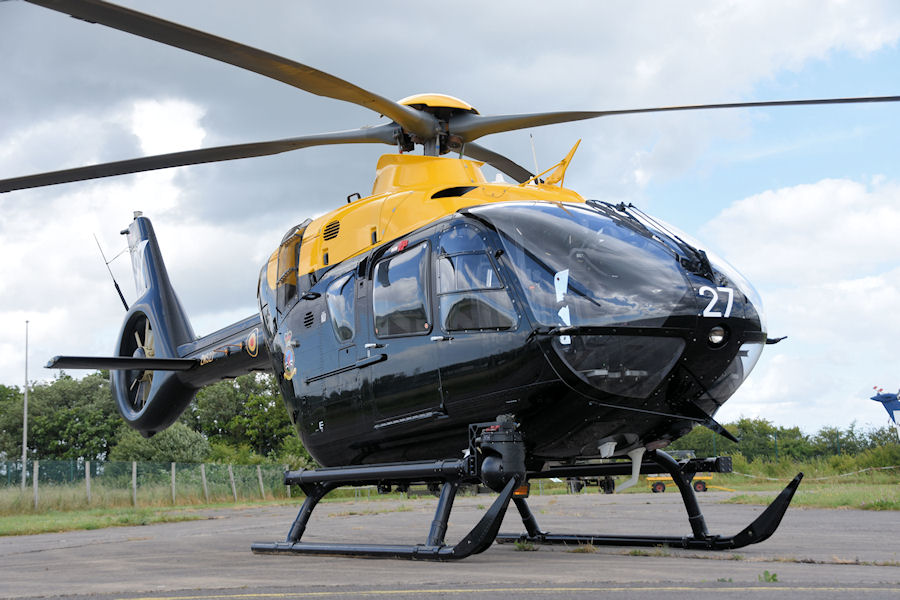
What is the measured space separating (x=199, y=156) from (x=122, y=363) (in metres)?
3.90

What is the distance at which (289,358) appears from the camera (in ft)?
29.7

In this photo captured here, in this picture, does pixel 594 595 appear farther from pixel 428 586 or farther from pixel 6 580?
pixel 6 580

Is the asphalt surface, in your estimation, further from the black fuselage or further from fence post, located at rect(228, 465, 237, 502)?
fence post, located at rect(228, 465, 237, 502)

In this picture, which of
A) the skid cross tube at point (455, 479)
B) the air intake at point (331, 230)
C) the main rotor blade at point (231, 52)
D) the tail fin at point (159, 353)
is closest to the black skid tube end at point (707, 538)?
the skid cross tube at point (455, 479)

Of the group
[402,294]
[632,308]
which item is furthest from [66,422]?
[632,308]

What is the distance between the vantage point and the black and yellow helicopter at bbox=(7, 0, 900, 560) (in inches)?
246

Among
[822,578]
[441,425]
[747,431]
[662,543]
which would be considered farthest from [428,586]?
[747,431]

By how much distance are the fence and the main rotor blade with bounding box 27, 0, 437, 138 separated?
62.2 feet

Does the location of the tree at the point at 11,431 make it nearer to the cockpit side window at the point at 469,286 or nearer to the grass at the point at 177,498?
the grass at the point at 177,498

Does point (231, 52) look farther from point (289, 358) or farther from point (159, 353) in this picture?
point (159, 353)

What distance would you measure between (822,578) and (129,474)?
2407 centimetres

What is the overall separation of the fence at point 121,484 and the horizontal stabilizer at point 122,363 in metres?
13.5

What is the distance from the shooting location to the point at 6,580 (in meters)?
7.14

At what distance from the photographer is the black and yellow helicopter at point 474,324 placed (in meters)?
6.25
